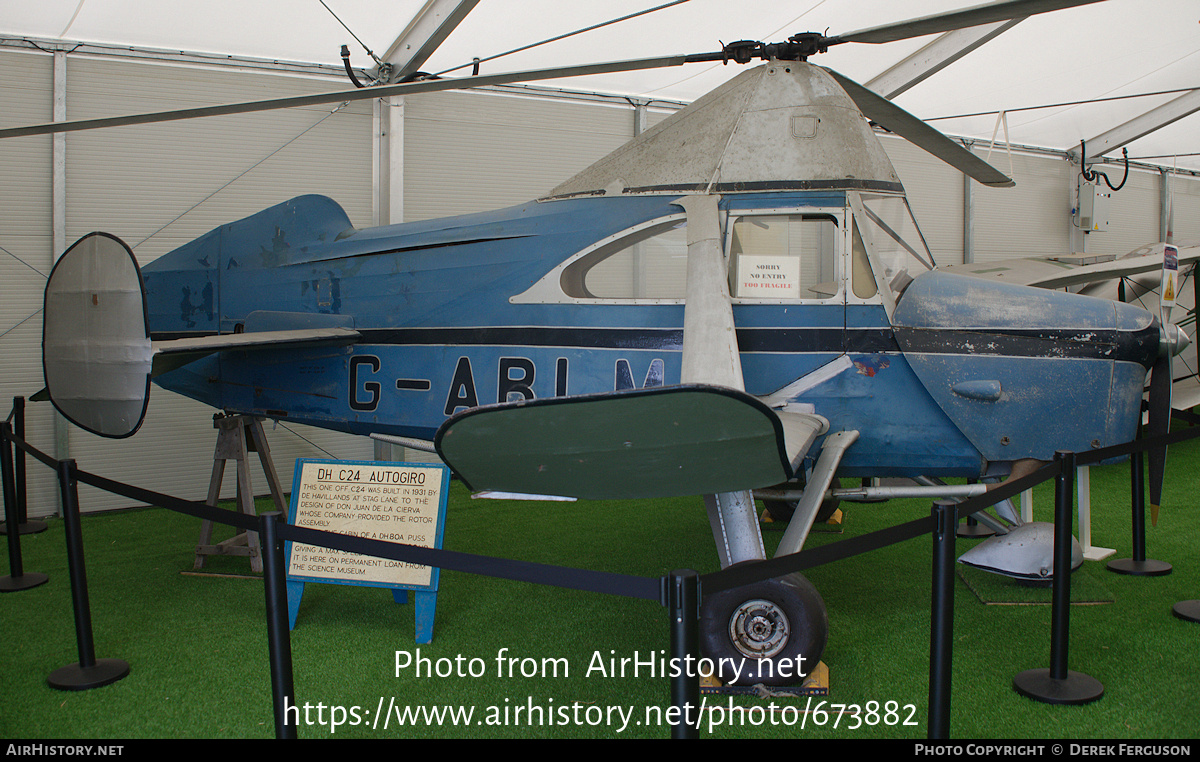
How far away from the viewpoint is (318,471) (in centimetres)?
400

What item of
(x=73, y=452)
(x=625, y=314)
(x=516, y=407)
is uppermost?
(x=625, y=314)

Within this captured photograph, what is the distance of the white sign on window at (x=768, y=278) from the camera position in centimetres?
344

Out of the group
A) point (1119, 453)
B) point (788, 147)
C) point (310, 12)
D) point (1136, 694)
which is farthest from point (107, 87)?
point (1136, 694)

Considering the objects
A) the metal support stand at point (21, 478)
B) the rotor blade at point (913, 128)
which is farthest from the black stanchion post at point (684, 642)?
the metal support stand at point (21, 478)

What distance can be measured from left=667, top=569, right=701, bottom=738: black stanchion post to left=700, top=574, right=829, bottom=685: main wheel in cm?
123

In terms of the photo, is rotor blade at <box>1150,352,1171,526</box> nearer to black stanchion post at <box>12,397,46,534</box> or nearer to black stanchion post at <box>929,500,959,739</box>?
black stanchion post at <box>929,500,959,739</box>

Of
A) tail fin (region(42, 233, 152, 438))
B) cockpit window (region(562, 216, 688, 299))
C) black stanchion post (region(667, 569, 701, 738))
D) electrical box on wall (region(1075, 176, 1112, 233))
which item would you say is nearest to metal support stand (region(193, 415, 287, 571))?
tail fin (region(42, 233, 152, 438))

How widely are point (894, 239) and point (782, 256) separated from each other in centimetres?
57

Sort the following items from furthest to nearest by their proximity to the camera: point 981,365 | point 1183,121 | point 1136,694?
1. point 1183,121
2. point 981,365
3. point 1136,694

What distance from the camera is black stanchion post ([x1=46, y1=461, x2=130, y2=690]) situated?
2902 mm

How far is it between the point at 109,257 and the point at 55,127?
73 centimetres

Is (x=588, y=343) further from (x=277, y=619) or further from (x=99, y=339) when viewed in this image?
(x=99, y=339)

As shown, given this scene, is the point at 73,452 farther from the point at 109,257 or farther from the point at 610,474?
the point at 610,474

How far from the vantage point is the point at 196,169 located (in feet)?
22.2
